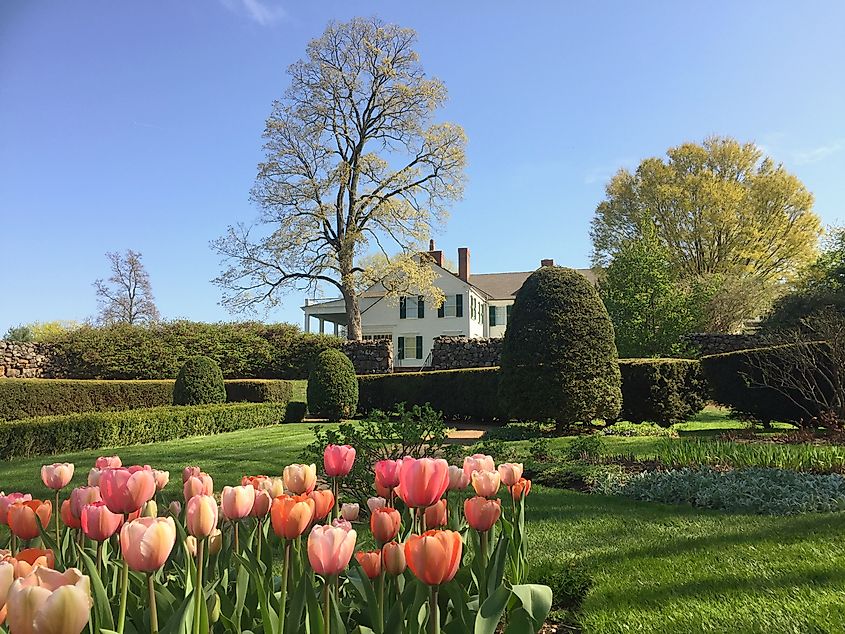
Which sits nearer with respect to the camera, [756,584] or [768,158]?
[756,584]

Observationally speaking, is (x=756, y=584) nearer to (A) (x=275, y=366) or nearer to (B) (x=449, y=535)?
(B) (x=449, y=535)

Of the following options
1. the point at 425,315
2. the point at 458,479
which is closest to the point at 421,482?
the point at 458,479

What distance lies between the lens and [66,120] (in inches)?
453

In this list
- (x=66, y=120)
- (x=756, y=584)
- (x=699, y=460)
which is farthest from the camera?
(x=66, y=120)

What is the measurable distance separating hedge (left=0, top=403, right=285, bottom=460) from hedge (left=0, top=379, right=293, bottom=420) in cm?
313

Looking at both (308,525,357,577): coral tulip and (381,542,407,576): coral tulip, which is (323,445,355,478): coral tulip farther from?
(308,525,357,577): coral tulip

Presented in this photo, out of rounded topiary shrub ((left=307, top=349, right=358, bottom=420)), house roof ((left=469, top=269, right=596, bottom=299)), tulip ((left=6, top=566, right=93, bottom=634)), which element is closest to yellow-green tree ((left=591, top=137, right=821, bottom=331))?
house roof ((left=469, top=269, right=596, bottom=299))

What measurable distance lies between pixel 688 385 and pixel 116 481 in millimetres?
13654

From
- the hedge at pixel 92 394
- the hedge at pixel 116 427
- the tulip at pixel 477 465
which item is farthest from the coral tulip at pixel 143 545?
the hedge at pixel 92 394

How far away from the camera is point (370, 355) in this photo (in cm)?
2280

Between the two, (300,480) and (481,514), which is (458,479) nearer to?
(481,514)

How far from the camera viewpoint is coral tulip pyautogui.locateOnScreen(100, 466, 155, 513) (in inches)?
61.0

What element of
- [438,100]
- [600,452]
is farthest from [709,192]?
[600,452]

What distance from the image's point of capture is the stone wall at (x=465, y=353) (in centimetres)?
2230
